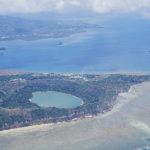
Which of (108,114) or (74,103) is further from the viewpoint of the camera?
(74,103)

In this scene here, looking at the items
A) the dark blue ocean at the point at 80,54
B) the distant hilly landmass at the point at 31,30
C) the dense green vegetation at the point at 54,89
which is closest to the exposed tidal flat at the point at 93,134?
the dense green vegetation at the point at 54,89

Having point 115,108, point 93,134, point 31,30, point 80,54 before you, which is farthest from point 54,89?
point 31,30

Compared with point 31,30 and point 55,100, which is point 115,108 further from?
point 31,30

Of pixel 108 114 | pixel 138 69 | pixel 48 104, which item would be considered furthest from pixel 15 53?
pixel 108 114

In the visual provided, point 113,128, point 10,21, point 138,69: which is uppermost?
point 10,21

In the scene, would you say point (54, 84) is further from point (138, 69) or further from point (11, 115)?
point (138, 69)

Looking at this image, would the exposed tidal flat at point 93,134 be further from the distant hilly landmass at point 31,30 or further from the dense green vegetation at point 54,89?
the distant hilly landmass at point 31,30

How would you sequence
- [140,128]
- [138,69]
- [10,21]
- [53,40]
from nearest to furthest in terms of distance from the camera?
[140,128] < [138,69] < [53,40] < [10,21]
